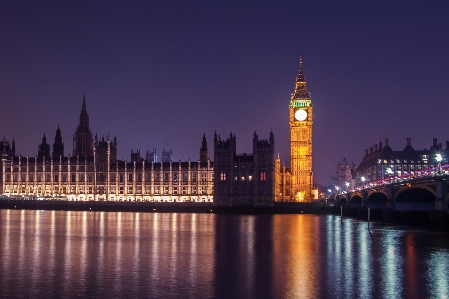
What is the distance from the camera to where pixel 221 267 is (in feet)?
116

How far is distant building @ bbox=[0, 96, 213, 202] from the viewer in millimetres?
159462

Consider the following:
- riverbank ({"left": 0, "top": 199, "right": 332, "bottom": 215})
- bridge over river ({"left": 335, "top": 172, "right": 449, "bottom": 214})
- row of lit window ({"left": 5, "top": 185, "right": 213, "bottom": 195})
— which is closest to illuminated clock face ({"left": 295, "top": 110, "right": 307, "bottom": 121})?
row of lit window ({"left": 5, "top": 185, "right": 213, "bottom": 195})

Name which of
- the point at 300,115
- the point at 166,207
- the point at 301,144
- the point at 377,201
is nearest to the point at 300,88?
the point at 300,115

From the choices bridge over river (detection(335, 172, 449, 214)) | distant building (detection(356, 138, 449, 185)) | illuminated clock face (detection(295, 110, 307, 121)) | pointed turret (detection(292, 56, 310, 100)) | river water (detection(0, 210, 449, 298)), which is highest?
pointed turret (detection(292, 56, 310, 100))

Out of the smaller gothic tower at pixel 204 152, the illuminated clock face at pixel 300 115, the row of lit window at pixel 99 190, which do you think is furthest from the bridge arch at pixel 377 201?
the smaller gothic tower at pixel 204 152

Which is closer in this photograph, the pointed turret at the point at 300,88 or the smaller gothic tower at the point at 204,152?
the smaller gothic tower at the point at 204,152

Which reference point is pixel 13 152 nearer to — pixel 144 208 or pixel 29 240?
pixel 144 208

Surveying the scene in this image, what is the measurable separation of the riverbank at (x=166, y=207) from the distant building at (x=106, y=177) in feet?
53.4

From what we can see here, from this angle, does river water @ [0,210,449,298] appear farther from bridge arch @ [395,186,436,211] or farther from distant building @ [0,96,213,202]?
distant building @ [0,96,213,202]

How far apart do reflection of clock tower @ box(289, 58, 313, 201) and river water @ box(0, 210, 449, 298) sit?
110657 mm

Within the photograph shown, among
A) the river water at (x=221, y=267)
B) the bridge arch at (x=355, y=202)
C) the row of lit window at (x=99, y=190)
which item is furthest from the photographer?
the row of lit window at (x=99, y=190)

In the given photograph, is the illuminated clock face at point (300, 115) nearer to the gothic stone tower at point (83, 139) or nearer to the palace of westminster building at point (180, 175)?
the palace of westminster building at point (180, 175)

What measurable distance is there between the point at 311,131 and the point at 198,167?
1353 inches

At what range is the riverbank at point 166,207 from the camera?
433 ft
